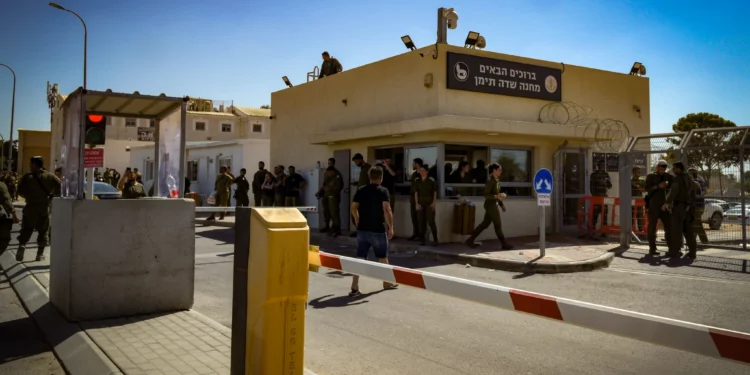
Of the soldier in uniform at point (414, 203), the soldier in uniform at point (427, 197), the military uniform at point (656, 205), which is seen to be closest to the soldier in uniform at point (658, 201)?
the military uniform at point (656, 205)

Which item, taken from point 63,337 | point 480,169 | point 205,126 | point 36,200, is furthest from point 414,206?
point 205,126

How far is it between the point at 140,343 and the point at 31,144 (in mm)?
62962

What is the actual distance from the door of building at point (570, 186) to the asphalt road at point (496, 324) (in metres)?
5.18

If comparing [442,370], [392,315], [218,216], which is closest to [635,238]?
[392,315]

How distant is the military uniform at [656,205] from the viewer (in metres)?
11.4

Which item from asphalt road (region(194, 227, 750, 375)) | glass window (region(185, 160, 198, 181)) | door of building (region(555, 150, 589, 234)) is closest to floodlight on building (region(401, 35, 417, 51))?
door of building (region(555, 150, 589, 234))

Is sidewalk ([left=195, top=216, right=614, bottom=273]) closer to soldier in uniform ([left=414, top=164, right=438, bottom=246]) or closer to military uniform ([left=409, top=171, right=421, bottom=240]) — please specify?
military uniform ([left=409, top=171, right=421, bottom=240])

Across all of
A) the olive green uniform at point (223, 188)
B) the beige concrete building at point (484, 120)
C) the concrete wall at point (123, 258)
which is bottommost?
the concrete wall at point (123, 258)

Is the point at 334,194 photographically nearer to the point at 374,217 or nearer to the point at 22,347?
the point at 374,217

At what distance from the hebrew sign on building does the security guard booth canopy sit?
7.60m

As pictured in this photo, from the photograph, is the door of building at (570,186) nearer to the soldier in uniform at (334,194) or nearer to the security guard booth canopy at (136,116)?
the soldier in uniform at (334,194)

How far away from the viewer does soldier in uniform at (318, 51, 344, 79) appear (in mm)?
17938

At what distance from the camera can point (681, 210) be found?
35.9 feet

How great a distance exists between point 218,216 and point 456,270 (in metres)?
13.5
